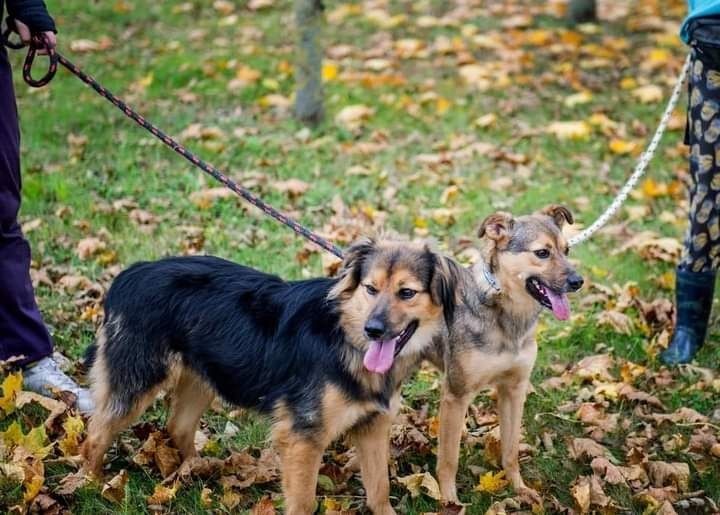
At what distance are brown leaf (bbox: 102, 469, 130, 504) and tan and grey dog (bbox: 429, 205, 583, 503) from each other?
1.60 metres

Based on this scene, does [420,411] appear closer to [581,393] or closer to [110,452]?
[581,393]

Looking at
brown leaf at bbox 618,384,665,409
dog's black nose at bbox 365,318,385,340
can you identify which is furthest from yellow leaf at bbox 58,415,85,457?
brown leaf at bbox 618,384,665,409

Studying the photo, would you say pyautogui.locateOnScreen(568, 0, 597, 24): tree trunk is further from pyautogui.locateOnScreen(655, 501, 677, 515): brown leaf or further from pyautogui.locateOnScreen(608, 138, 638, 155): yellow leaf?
pyautogui.locateOnScreen(655, 501, 677, 515): brown leaf

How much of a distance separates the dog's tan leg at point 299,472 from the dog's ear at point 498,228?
1425mm

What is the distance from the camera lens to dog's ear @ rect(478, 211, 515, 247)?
14.4ft

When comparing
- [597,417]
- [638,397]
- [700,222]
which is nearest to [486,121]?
[700,222]

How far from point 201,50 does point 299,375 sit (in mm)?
8714

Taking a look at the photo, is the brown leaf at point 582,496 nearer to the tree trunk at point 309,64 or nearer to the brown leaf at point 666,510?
the brown leaf at point 666,510

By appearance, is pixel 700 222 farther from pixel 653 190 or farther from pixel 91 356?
pixel 91 356

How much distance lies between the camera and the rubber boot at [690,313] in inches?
224

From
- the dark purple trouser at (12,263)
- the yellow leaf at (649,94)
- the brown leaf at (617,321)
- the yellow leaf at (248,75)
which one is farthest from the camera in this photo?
the yellow leaf at (248,75)

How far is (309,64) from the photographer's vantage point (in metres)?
9.30

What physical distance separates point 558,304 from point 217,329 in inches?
67.5

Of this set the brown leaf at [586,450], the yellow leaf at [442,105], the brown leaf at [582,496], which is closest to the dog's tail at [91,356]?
the brown leaf at [582,496]
